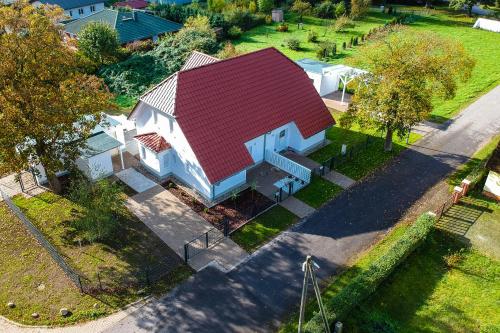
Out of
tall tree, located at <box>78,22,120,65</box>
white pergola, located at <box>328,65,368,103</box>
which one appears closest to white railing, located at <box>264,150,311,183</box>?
white pergola, located at <box>328,65,368,103</box>

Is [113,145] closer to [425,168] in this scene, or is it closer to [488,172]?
[425,168]

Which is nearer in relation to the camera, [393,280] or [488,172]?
[393,280]

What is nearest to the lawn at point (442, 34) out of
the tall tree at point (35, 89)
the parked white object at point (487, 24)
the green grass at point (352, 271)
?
the parked white object at point (487, 24)

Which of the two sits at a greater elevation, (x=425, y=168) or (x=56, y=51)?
(x=56, y=51)

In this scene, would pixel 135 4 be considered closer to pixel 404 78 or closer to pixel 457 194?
pixel 404 78

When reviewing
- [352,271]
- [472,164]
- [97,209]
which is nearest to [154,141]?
[97,209]

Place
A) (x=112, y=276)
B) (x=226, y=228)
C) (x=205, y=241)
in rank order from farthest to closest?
(x=226, y=228)
(x=205, y=241)
(x=112, y=276)

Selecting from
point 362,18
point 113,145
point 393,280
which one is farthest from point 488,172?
point 362,18
